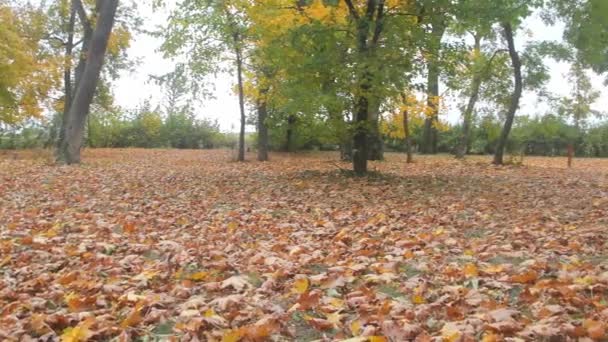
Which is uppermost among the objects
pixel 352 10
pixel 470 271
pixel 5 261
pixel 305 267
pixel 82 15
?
pixel 82 15

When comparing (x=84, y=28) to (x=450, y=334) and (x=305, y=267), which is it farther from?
(x=450, y=334)

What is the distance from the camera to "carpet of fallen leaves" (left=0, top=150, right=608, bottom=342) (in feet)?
9.92

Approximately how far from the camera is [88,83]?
14891 mm

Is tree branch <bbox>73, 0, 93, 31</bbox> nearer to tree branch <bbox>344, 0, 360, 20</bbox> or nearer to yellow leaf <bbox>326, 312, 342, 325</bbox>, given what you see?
tree branch <bbox>344, 0, 360, 20</bbox>

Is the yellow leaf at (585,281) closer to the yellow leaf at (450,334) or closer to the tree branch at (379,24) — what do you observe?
the yellow leaf at (450,334)

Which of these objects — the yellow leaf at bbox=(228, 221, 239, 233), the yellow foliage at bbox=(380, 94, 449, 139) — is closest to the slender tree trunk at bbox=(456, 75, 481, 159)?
the yellow foliage at bbox=(380, 94, 449, 139)

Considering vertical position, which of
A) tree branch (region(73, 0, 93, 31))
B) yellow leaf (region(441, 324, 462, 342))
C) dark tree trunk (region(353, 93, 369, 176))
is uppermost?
tree branch (region(73, 0, 93, 31))

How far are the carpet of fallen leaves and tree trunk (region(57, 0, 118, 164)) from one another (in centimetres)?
668

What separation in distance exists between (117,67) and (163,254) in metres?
22.2

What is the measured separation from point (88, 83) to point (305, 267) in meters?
12.5

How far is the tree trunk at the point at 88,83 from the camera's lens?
14461mm

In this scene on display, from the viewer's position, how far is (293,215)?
7.20 m

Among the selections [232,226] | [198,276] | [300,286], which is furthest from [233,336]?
[232,226]

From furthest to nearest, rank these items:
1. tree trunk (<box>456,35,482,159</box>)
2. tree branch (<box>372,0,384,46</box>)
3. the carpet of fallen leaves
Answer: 1. tree trunk (<box>456,35,482,159</box>)
2. tree branch (<box>372,0,384,46</box>)
3. the carpet of fallen leaves
